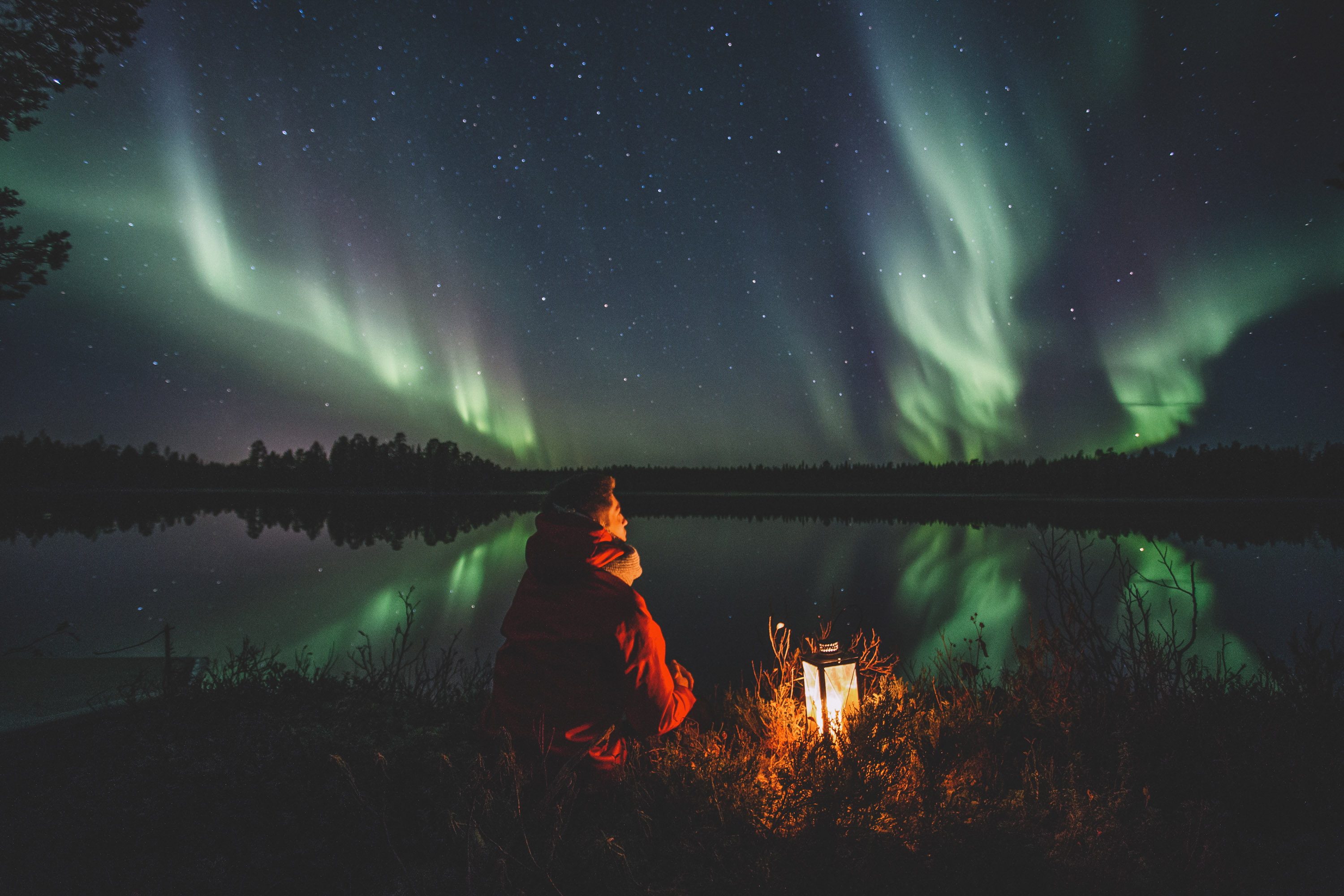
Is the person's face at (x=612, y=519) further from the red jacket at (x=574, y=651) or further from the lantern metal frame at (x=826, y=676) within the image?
the lantern metal frame at (x=826, y=676)

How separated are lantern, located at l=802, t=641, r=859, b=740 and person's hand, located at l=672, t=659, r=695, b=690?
2.53ft

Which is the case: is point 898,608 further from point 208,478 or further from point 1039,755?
point 208,478

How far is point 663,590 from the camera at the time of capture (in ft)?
64.4

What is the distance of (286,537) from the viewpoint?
120 feet

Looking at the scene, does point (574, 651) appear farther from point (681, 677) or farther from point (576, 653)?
point (681, 677)

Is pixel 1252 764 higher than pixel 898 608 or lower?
higher

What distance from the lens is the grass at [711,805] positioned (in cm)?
273

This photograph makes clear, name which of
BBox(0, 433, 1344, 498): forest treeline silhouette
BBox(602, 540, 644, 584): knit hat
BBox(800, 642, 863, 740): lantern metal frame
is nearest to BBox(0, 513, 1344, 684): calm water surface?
BBox(800, 642, 863, 740): lantern metal frame

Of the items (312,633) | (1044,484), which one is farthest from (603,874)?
(1044,484)

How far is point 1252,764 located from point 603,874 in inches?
166

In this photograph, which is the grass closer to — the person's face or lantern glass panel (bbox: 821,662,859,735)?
lantern glass panel (bbox: 821,662,859,735)

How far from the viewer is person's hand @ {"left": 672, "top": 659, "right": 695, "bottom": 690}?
3.41 m

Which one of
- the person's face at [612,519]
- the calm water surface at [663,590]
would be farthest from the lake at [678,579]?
the person's face at [612,519]

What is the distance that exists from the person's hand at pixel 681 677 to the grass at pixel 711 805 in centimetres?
38
